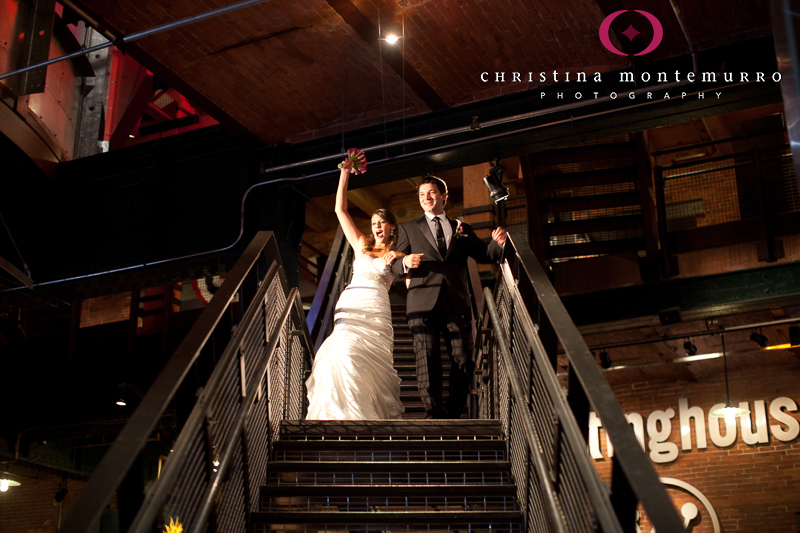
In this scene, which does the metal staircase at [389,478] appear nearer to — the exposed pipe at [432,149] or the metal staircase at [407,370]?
the metal staircase at [407,370]

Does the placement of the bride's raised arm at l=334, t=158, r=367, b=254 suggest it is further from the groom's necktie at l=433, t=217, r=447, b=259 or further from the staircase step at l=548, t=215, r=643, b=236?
the staircase step at l=548, t=215, r=643, b=236

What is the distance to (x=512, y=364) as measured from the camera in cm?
365

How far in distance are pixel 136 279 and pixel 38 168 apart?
→ 2.00m

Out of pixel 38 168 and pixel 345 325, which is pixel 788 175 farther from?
pixel 38 168

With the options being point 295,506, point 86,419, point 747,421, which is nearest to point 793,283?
point 747,421

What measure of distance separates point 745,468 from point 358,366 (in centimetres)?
921

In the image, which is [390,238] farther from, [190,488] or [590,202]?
[590,202]

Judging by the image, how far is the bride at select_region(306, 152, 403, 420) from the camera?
4.91m

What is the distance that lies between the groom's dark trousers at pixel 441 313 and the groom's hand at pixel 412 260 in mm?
128

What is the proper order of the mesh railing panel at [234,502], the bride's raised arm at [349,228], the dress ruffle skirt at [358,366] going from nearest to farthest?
the mesh railing panel at [234,502] → the dress ruffle skirt at [358,366] → the bride's raised arm at [349,228]

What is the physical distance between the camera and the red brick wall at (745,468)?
11.2 meters

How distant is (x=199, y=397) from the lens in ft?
9.20

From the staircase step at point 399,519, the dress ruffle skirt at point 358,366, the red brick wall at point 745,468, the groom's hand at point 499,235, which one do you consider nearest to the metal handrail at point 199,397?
the staircase step at point 399,519

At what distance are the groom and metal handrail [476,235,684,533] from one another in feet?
2.98
